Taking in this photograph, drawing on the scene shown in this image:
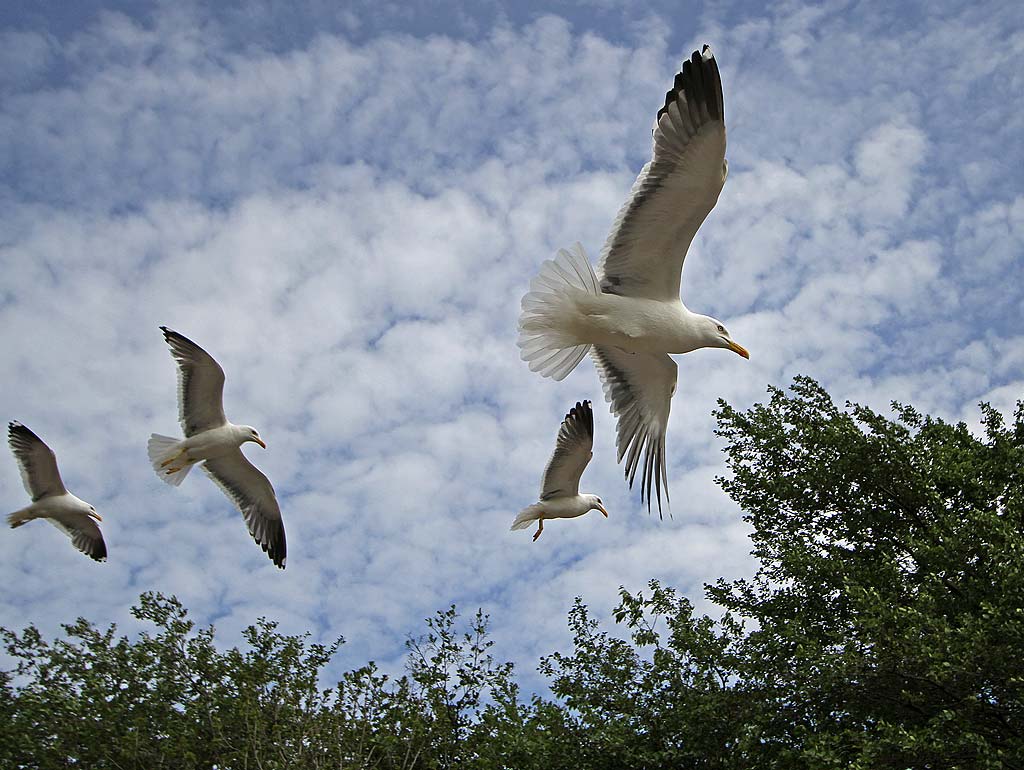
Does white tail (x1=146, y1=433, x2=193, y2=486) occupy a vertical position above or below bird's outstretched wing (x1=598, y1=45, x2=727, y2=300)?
above

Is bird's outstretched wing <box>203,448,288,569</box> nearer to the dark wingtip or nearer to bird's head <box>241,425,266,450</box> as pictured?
bird's head <box>241,425,266,450</box>

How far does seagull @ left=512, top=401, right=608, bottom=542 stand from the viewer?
1455cm

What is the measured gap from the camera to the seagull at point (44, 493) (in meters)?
15.0

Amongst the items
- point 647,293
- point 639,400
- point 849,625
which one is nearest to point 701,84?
point 647,293

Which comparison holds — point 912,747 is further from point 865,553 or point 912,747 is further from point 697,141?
point 697,141

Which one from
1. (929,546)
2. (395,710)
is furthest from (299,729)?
(929,546)

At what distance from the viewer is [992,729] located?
9773mm

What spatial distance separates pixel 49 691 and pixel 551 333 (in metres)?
10.4

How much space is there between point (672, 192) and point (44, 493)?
1216 cm

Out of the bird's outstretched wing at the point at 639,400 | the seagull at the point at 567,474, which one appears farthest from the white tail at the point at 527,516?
the bird's outstretched wing at the point at 639,400

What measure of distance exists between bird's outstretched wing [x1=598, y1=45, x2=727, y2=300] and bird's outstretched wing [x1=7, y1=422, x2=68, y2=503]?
10.6 m

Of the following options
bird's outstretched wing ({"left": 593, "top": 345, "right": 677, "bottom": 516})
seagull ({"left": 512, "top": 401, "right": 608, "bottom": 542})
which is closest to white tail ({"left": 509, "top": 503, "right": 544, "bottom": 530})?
seagull ({"left": 512, "top": 401, "right": 608, "bottom": 542})

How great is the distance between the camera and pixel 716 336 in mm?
8297

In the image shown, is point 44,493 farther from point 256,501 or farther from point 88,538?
point 256,501
